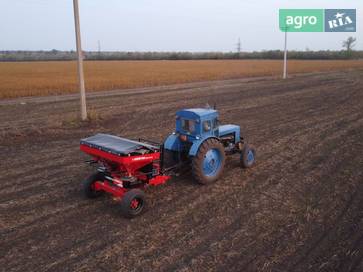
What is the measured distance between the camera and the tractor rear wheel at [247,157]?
781cm

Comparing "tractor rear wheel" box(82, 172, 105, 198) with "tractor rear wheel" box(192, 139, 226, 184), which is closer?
"tractor rear wheel" box(82, 172, 105, 198)

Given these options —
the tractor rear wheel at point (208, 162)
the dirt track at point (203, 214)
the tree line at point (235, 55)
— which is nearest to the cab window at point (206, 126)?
the tractor rear wheel at point (208, 162)

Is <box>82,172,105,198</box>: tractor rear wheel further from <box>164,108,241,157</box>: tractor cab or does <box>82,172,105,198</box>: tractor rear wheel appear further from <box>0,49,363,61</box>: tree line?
<box>0,49,363,61</box>: tree line

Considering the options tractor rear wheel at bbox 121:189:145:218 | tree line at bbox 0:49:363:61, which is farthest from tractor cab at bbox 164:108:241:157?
tree line at bbox 0:49:363:61

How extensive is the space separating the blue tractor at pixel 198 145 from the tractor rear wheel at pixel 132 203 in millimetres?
1124

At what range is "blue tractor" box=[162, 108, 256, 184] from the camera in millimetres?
6605

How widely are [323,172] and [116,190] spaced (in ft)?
14.3

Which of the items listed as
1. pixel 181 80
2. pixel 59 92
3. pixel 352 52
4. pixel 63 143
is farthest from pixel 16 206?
pixel 352 52

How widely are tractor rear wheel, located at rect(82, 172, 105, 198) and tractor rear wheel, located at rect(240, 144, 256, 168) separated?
3011 millimetres

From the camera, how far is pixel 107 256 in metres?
4.61

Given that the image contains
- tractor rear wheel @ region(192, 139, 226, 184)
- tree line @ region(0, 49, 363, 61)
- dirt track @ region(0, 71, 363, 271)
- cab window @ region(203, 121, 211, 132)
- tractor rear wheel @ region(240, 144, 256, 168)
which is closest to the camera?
dirt track @ region(0, 71, 363, 271)

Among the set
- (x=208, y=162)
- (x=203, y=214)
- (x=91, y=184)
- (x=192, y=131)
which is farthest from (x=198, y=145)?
(x=91, y=184)

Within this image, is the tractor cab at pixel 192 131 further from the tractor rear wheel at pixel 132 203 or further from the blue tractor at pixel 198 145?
the tractor rear wheel at pixel 132 203

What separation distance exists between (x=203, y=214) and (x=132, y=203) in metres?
1.12
